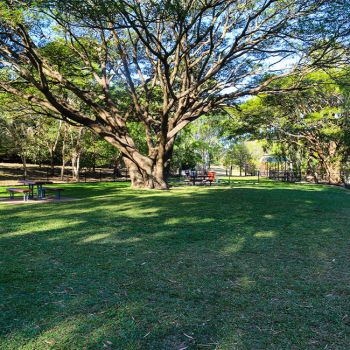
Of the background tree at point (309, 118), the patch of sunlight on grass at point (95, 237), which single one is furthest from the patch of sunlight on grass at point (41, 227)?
the background tree at point (309, 118)

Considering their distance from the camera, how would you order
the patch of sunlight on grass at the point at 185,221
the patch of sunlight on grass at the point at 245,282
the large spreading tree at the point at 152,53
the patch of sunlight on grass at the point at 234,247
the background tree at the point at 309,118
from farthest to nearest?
the background tree at the point at 309,118
the large spreading tree at the point at 152,53
the patch of sunlight on grass at the point at 185,221
the patch of sunlight on grass at the point at 234,247
the patch of sunlight on grass at the point at 245,282

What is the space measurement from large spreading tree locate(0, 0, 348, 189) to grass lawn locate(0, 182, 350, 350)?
292 inches

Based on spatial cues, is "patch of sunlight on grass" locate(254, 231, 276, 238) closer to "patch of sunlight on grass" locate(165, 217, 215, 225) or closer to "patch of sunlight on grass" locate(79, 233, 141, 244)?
"patch of sunlight on grass" locate(165, 217, 215, 225)

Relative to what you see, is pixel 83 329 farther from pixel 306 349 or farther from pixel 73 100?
pixel 73 100

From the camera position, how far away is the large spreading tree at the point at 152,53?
11820 millimetres

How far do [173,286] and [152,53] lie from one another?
12.6 m

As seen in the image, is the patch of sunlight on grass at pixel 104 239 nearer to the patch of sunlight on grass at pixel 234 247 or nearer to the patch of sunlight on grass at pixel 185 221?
the patch of sunlight on grass at pixel 234 247

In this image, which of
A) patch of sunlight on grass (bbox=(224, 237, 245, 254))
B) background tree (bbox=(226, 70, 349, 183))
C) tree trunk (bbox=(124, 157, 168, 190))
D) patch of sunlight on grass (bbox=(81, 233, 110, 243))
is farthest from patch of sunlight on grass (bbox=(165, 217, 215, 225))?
background tree (bbox=(226, 70, 349, 183))

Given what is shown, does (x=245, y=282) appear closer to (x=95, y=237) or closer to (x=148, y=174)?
(x=95, y=237)

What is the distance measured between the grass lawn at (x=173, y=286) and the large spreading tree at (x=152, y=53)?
24.4 ft

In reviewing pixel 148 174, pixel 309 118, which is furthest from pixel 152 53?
pixel 309 118

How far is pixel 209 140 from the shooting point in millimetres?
52125

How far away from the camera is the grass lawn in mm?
2785

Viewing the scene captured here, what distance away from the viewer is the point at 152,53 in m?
14.5
